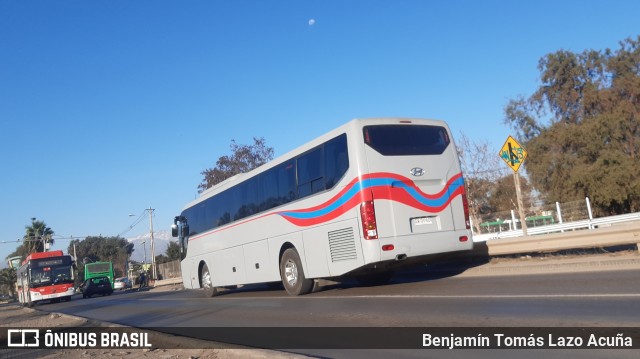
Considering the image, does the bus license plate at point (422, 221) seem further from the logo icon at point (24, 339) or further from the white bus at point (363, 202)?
the logo icon at point (24, 339)

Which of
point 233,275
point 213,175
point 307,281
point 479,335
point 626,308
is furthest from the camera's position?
point 213,175

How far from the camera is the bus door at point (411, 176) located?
11.9 metres

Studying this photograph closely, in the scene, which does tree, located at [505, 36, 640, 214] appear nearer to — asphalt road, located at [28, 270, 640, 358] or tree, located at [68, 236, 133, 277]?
asphalt road, located at [28, 270, 640, 358]

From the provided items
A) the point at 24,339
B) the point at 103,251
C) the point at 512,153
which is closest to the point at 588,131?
the point at 512,153

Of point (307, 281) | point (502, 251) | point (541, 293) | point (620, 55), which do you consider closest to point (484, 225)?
point (502, 251)

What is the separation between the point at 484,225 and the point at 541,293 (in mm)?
19186

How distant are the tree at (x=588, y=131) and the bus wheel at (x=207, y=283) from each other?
2396 centimetres

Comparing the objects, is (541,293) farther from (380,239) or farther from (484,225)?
(484,225)

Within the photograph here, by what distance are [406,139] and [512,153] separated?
14.9ft

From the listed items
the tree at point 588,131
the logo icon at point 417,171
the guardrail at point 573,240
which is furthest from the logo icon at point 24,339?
the tree at point 588,131

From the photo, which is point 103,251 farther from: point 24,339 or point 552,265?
point 552,265

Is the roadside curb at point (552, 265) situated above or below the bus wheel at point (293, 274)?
below

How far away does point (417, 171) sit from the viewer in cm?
1244

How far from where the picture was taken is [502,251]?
1435 centimetres
